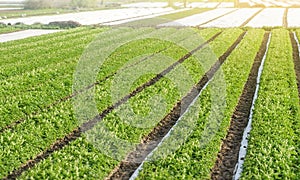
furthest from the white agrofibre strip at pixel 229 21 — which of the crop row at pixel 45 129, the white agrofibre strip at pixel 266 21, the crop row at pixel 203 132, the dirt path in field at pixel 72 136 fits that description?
the crop row at pixel 45 129

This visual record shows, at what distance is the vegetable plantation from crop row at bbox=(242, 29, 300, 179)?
0.03m

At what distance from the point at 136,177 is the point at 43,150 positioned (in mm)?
2486

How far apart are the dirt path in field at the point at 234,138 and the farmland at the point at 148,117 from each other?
0.08 ft

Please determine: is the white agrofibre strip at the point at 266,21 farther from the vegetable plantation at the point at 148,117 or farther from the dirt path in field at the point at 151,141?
the dirt path in field at the point at 151,141

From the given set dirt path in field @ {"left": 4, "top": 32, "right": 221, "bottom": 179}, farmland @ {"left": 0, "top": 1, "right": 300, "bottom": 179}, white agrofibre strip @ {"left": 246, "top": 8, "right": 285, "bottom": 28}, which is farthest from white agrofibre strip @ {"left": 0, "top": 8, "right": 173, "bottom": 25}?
dirt path in field @ {"left": 4, "top": 32, "right": 221, "bottom": 179}

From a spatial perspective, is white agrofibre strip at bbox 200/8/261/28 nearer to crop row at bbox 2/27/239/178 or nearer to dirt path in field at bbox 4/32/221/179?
dirt path in field at bbox 4/32/221/179

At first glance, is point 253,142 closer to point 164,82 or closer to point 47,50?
point 164,82

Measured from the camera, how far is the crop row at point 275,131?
764 cm

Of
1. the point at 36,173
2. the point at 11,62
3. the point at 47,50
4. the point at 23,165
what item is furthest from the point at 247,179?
the point at 47,50

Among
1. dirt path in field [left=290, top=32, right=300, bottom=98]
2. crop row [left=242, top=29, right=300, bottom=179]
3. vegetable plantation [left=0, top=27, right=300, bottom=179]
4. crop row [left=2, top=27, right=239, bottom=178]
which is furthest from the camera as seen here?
dirt path in field [left=290, top=32, right=300, bottom=98]

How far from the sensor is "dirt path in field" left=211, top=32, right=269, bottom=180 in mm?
8068

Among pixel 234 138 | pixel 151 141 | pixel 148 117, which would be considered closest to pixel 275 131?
pixel 234 138

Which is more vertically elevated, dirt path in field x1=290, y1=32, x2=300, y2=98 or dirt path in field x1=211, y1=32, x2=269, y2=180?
dirt path in field x1=211, y1=32, x2=269, y2=180

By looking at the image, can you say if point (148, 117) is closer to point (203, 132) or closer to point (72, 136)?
point (203, 132)
